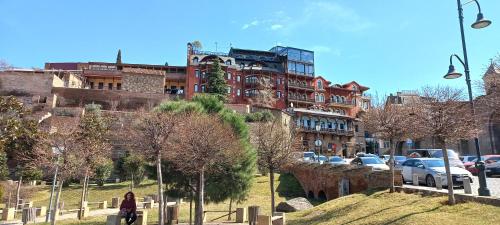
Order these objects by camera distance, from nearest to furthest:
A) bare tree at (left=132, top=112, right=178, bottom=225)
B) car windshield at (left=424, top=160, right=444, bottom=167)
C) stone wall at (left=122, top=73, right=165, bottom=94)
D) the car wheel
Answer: bare tree at (left=132, top=112, right=178, bottom=225) < the car wheel < car windshield at (left=424, top=160, right=444, bottom=167) < stone wall at (left=122, top=73, right=165, bottom=94)

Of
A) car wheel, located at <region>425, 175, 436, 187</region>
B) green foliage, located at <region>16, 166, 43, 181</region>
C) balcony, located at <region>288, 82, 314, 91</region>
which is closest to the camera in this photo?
car wheel, located at <region>425, 175, 436, 187</region>

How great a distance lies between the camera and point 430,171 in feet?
60.1

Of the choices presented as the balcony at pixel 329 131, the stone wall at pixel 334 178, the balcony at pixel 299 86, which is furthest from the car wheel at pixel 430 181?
the balcony at pixel 299 86

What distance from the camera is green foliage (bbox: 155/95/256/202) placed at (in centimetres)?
1766

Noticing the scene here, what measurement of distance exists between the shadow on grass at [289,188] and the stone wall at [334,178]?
47 cm

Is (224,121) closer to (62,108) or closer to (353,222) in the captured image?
(353,222)

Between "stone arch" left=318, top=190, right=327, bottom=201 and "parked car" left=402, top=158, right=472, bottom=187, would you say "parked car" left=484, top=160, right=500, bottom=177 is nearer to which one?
"parked car" left=402, top=158, right=472, bottom=187

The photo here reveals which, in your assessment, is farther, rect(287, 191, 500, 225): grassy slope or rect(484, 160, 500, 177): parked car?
rect(484, 160, 500, 177): parked car

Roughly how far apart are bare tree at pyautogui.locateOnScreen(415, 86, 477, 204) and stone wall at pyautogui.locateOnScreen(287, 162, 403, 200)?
434 cm

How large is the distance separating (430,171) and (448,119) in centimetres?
664

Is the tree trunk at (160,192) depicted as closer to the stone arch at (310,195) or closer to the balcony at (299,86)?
the stone arch at (310,195)

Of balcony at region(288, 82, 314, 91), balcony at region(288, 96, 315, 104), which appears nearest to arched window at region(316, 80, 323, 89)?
balcony at region(288, 82, 314, 91)

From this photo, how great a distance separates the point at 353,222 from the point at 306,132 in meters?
50.2

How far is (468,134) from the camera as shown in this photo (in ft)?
42.1
